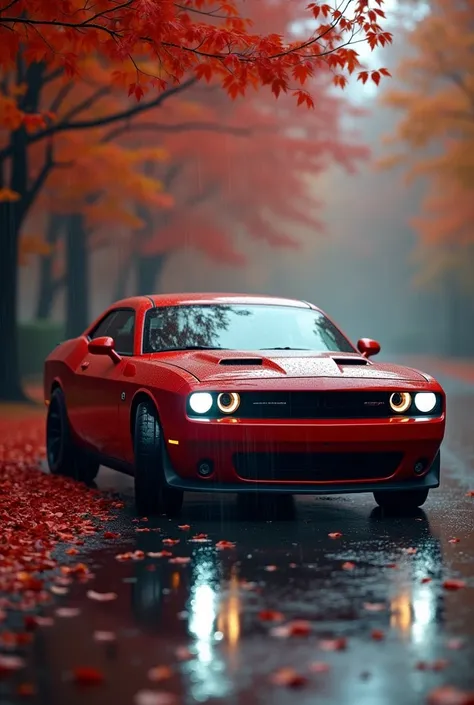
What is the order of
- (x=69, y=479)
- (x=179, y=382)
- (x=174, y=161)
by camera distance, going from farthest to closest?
1. (x=174, y=161)
2. (x=69, y=479)
3. (x=179, y=382)

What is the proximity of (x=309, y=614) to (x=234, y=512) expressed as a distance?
3633 mm

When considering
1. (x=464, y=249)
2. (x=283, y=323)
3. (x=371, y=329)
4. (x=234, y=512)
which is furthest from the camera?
(x=371, y=329)

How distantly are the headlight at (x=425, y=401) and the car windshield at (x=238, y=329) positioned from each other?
121 centimetres

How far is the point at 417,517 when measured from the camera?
9508 mm

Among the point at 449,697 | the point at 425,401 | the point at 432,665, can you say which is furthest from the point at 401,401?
the point at 449,697

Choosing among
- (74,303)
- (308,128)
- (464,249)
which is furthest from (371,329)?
(74,303)

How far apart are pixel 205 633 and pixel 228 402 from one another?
3303mm

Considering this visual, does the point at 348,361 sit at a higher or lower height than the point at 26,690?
higher

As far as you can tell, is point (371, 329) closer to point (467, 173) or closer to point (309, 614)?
point (467, 173)

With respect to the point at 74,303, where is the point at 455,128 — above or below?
above

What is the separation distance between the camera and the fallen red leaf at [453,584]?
6773mm

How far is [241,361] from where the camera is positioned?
9.45 m

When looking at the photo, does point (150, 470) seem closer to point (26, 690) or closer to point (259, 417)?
point (259, 417)

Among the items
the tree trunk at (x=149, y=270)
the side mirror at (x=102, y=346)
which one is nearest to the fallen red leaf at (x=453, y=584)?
the side mirror at (x=102, y=346)
